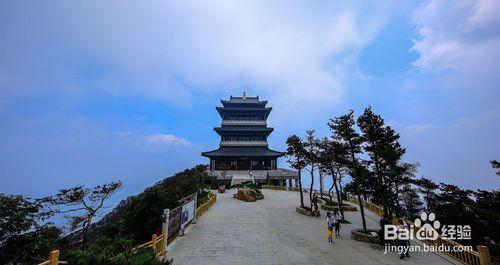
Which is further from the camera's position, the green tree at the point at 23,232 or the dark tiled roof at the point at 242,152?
the dark tiled roof at the point at 242,152

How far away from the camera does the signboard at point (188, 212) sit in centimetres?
1462

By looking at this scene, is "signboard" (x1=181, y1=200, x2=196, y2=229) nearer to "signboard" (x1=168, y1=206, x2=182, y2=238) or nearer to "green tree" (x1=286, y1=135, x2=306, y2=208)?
"signboard" (x1=168, y1=206, x2=182, y2=238)

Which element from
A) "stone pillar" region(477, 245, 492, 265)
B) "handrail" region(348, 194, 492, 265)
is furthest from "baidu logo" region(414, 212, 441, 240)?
"stone pillar" region(477, 245, 492, 265)

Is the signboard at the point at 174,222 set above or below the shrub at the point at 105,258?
below

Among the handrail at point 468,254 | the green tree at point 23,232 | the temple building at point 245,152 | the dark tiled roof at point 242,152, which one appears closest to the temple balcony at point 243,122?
the temple building at point 245,152

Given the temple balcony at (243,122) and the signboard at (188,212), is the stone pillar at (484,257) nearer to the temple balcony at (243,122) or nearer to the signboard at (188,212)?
the signboard at (188,212)

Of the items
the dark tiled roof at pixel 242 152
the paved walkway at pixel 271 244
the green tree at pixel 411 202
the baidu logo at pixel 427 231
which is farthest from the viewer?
the dark tiled roof at pixel 242 152

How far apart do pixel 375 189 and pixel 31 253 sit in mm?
23987

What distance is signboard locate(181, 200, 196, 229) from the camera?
48.0ft

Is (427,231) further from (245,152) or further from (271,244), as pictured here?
(245,152)

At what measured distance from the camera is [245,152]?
46.7 metres

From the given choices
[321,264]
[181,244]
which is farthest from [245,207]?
[321,264]

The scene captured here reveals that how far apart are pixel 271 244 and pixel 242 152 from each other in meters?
34.2

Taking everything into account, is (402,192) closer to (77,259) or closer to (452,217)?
(452,217)
